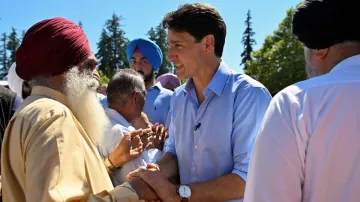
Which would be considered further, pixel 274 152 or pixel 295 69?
pixel 295 69

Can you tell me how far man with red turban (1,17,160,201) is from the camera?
70.7 inches

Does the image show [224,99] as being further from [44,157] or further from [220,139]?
[44,157]

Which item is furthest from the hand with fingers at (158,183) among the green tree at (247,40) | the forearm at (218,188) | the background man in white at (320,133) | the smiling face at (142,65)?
the green tree at (247,40)

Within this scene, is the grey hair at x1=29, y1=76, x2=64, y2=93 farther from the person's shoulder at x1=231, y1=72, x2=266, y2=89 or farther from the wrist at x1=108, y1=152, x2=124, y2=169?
the person's shoulder at x1=231, y1=72, x2=266, y2=89

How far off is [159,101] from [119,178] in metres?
1.72

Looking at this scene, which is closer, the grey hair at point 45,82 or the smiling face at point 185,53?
the grey hair at point 45,82

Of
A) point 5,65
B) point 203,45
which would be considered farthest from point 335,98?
point 5,65

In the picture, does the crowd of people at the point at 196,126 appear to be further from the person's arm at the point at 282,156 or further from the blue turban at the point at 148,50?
the blue turban at the point at 148,50

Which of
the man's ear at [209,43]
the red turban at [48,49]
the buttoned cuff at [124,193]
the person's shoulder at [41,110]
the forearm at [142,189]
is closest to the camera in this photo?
the person's shoulder at [41,110]

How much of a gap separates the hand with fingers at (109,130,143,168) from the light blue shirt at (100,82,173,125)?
1.57 meters

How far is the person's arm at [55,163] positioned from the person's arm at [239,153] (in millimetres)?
791

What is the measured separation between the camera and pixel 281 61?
41.2 m

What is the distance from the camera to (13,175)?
1.94 m

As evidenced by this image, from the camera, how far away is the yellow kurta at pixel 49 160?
178cm
